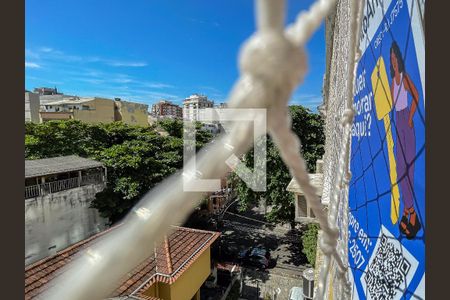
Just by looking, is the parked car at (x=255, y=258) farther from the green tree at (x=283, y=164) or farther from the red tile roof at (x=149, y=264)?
the red tile roof at (x=149, y=264)

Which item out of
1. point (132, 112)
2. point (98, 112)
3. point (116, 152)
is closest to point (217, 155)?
point (116, 152)

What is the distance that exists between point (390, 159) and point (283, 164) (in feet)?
18.4

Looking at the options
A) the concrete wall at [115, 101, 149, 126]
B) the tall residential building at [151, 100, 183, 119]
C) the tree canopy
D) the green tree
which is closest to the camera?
the green tree

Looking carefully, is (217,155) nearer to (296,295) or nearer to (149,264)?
(149,264)

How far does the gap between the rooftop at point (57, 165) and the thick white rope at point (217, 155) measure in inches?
266

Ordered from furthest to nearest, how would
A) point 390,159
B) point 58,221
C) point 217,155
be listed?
point 58,221 → point 390,159 → point 217,155

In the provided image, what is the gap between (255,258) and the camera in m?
7.31

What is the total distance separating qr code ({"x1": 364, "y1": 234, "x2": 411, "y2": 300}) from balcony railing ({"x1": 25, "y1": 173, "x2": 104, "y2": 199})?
21.4 ft

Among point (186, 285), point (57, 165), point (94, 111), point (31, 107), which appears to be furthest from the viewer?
point (94, 111)

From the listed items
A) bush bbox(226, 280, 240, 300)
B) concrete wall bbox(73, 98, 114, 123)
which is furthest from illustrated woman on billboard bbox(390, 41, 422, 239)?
concrete wall bbox(73, 98, 114, 123)

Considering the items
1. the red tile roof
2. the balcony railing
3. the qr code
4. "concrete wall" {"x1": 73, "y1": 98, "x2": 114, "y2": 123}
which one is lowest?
the red tile roof

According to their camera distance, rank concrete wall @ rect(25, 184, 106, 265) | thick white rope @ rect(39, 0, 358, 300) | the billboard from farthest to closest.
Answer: concrete wall @ rect(25, 184, 106, 265) → the billboard → thick white rope @ rect(39, 0, 358, 300)

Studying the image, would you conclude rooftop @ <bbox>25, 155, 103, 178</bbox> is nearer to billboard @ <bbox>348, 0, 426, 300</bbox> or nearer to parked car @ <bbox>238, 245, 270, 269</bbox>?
parked car @ <bbox>238, 245, 270, 269</bbox>

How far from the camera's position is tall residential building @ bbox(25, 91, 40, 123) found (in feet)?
46.6
